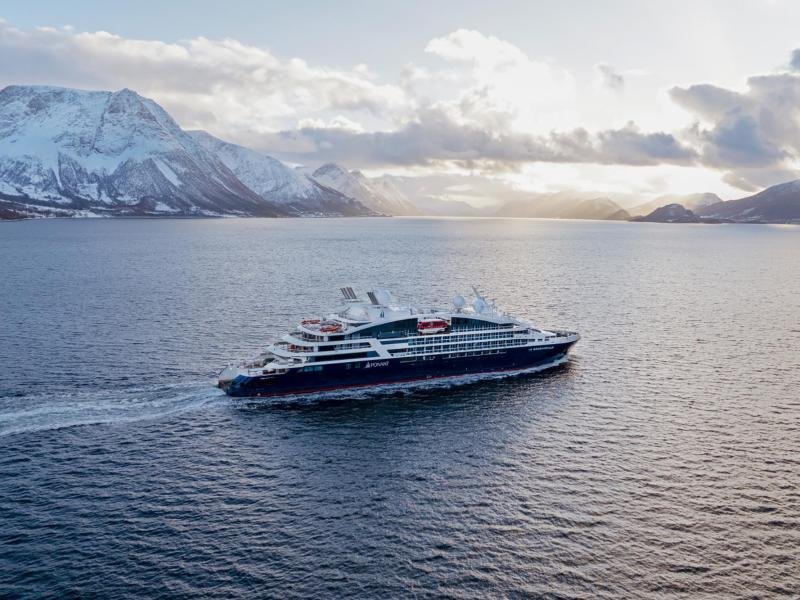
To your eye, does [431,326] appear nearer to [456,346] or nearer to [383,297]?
[456,346]

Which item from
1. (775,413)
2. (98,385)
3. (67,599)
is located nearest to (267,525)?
(67,599)

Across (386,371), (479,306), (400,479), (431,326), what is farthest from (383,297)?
(400,479)

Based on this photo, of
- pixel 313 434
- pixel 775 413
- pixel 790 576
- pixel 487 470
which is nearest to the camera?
pixel 790 576

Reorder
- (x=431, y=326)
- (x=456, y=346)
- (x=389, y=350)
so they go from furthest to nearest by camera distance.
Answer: (x=456, y=346)
(x=431, y=326)
(x=389, y=350)

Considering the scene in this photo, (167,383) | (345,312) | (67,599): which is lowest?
(67,599)

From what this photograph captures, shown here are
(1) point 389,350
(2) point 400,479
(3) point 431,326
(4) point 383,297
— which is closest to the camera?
(2) point 400,479

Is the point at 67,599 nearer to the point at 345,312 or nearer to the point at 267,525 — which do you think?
the point at 267,525

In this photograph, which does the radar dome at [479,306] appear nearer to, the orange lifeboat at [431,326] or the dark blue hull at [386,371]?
the dark blue hull at [386,371]
